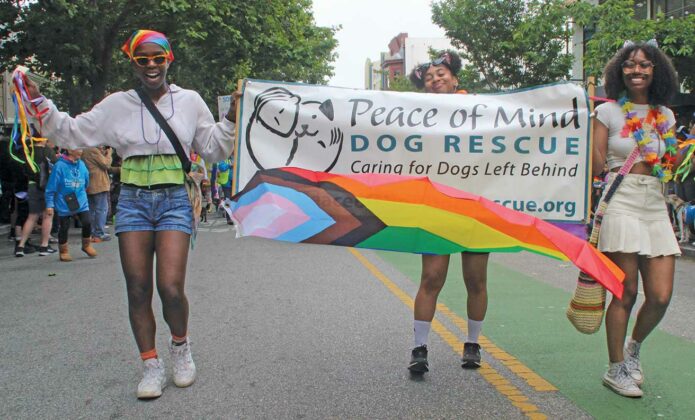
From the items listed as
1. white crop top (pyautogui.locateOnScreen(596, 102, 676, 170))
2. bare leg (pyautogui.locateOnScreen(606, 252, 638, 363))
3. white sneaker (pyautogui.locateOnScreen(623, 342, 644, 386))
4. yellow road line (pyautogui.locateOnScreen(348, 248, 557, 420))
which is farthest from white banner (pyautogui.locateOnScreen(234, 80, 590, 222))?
yellow road line (pyautogui.locateOnScreen(348, 248, 557, 420))

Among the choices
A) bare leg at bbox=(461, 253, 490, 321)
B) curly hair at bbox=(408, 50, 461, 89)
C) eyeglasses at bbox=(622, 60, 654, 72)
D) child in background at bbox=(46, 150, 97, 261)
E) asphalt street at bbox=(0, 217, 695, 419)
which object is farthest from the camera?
child in background at bbox=(46, 150, 97, 261)

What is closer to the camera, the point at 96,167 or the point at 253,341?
the point at 253,341

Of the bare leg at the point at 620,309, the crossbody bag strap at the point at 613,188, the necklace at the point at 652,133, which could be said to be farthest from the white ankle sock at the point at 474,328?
the necklace at the point at 652,133

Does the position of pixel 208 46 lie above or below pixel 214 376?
above

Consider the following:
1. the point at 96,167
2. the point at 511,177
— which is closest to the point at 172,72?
the point at 96,167

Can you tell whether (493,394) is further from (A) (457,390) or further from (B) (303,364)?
(B) (303,364)

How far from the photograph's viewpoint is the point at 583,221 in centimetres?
393

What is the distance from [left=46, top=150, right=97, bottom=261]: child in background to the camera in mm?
9695

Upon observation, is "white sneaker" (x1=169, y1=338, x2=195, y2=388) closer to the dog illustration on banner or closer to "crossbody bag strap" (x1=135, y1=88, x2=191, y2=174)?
"crossbody bag strap" (x1=135, y1=88, x2=191, y2=174)

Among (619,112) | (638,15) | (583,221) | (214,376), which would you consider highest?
(638,15)

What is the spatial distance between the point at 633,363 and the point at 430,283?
1245 millimetres

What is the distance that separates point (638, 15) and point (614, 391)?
2090 cm

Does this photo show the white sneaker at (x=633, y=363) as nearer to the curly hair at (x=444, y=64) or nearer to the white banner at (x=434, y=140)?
the white banner at (x=434, y=140)

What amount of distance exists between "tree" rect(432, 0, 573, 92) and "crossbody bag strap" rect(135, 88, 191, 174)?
22.0m
